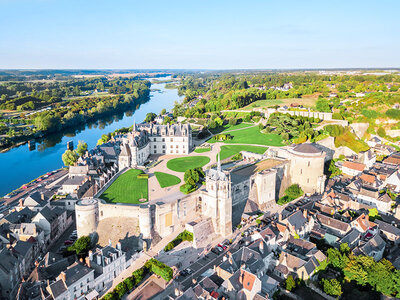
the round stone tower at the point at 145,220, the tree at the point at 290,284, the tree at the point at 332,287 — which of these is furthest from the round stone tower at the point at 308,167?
the round stone tower at the point at 145,220

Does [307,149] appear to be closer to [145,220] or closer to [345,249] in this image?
[345,249]

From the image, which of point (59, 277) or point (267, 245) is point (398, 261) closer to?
point (267, 245)

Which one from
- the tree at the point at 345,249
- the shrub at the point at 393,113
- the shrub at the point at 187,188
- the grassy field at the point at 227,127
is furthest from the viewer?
the grassy field at the point at 227,127

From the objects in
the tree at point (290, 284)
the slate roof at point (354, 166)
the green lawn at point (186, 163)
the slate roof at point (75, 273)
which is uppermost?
the green lawn at point (186, 163)

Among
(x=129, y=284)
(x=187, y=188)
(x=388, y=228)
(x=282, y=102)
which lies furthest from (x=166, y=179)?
(x=282, y=102)

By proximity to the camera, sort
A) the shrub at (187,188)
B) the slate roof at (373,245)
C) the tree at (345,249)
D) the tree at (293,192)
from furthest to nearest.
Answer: the tree at (293,192) → the shrub at (187,188) → the slate roof at (373,245) → the tree at (345,249)

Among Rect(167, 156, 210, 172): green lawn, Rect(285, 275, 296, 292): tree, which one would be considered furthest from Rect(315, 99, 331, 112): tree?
Rect(285, 275, 296, 292): tree

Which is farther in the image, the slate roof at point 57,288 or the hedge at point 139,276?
the hedge at point 139,276

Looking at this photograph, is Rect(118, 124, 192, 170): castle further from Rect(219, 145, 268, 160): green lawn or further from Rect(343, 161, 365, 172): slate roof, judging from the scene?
Rect(343, 161, 365, 172): slate roof

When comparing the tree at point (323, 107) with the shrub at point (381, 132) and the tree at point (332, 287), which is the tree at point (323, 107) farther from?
the tree at point (332, 287)
